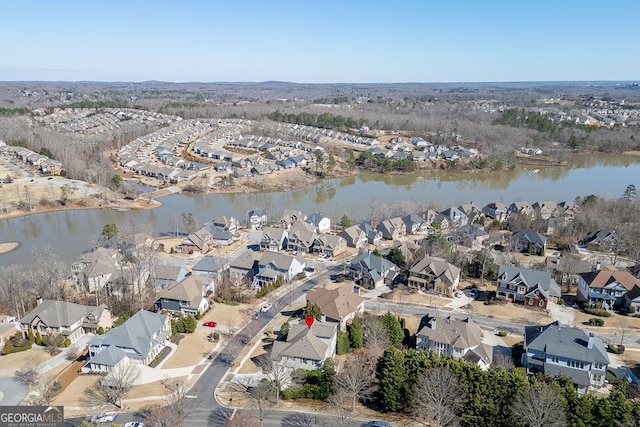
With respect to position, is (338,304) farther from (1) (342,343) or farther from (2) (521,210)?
(2) (521,210)

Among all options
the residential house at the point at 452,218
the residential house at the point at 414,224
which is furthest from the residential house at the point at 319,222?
the residential house at the point at 452,218

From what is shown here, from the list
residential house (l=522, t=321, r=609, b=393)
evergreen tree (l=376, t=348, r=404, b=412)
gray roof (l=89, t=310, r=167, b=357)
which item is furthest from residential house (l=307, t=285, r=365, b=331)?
residential house (l=522, t=321, r=609, b=393)

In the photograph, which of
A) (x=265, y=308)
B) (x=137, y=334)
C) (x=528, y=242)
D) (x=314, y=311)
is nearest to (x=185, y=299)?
(x=137, y=334)

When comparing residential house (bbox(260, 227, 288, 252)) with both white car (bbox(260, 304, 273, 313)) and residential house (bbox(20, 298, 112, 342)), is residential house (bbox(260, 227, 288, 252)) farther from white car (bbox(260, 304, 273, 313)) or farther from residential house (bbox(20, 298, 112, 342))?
residential house (bbox(20, 298, 112, 342))

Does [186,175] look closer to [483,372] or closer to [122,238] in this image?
[122,238]

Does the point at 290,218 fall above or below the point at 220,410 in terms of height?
above

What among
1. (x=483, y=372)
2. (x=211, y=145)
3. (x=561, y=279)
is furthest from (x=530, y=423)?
(x=211, y=145)
